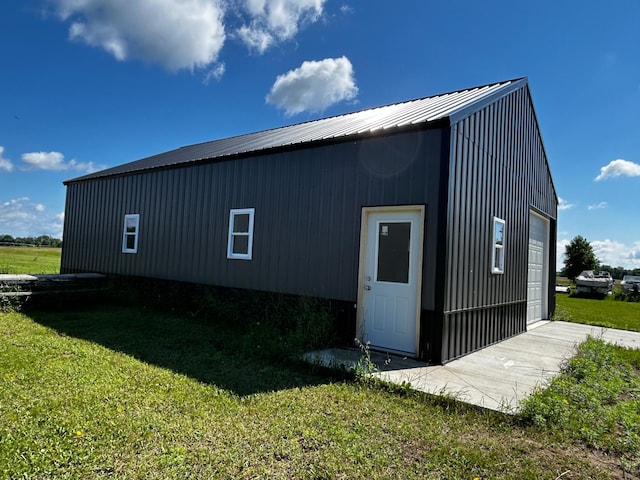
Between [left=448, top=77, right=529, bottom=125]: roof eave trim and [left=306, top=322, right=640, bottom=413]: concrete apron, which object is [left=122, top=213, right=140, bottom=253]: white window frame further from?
[left=448, top=77, right=529, bottom=125]: roof eave trim

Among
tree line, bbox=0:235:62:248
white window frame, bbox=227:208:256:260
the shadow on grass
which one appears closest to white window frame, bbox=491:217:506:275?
the shadow on grass

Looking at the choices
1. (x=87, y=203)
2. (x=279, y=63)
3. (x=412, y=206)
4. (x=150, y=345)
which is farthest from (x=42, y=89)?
(x=412, y=206)

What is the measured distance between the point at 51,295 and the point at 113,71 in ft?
20.9

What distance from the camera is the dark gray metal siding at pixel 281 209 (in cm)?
606

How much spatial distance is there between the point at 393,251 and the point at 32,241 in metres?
56.7

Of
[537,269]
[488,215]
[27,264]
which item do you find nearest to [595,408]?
[488,215]

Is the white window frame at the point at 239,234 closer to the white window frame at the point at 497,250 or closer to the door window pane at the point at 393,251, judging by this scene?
the door window pane at the point at 393,251

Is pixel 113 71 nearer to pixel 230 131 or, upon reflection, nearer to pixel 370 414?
pixel 230 131

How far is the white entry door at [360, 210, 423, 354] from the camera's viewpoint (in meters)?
5.88

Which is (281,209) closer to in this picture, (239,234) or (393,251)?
(239,234)

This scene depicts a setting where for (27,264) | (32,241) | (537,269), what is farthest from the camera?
(32,241)

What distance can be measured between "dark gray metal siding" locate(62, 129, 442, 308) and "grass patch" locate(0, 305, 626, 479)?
2264mm

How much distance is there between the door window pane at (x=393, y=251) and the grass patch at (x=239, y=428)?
210cm

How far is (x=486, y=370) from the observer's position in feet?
17.3
